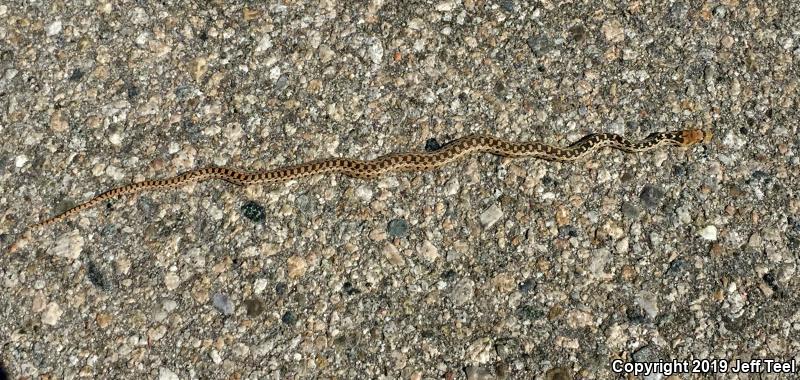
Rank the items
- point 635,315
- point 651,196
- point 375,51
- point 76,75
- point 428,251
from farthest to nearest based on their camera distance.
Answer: point 76,75, point 375,51, point 651,196, point 428,251, point 635,315

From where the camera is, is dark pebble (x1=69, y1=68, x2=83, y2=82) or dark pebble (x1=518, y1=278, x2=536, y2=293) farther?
dark pebble (x1=69, y1=68, x2=83, y2=82)

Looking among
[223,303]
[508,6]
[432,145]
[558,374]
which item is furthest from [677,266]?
[223,303]

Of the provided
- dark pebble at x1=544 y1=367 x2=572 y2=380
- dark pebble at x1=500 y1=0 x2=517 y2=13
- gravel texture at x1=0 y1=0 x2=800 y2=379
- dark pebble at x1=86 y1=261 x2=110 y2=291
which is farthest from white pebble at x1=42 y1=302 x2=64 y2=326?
dark pebble at x1=500 y1=0 x2=517 y2=13

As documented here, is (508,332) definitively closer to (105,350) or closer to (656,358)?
(656,358)

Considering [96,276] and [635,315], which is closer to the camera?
[635,315]

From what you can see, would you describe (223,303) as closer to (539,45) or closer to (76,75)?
(76,75)

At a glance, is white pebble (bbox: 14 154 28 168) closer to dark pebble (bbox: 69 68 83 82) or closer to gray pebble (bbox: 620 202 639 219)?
dark pebble (bbox: 69 68 83 82)
